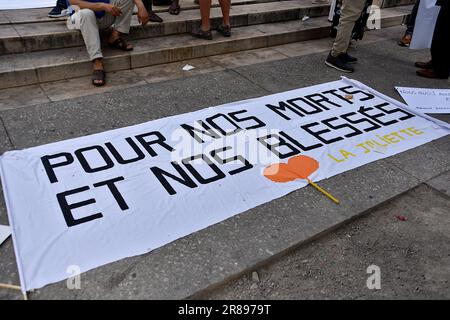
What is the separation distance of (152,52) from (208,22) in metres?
0.87

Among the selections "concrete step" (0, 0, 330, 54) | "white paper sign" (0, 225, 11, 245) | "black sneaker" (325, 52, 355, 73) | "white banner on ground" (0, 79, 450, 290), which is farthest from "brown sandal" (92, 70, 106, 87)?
"black sneaker" (325, 52, 355, 73)

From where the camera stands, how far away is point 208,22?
15.1ft

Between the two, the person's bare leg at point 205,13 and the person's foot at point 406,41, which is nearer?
the person's bare leg at point 205,13

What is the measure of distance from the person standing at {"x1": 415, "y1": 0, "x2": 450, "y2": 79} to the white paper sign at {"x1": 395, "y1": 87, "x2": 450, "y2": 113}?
1.19 feet

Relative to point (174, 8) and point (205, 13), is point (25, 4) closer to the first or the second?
point (174, 8)

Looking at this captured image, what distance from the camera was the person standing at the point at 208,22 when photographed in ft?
14.6

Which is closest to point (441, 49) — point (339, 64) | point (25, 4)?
point (339, 64)

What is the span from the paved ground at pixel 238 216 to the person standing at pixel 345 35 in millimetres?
135

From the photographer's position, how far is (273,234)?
2248mm

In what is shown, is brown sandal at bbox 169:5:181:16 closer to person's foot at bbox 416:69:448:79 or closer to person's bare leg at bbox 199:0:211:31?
person's bare leg at bbox 199:0:211:31

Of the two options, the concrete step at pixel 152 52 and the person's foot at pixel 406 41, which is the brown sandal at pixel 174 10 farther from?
the person's foot at pixel 406 41

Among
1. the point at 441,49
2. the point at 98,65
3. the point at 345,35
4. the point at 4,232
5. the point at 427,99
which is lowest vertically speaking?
the point at 4,232

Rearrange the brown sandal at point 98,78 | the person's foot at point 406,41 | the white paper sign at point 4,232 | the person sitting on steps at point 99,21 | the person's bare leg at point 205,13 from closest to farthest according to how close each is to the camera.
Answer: the white paper sign at point 4,232
the person sitting on steps at point 99,21
the brown sandal at point 98,78
the person's bare leg at point 205,13
the person's foot at point 406,41

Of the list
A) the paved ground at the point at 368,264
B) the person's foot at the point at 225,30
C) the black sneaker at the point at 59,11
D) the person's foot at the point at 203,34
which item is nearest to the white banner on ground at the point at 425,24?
the person's foot at the point at 225,30
